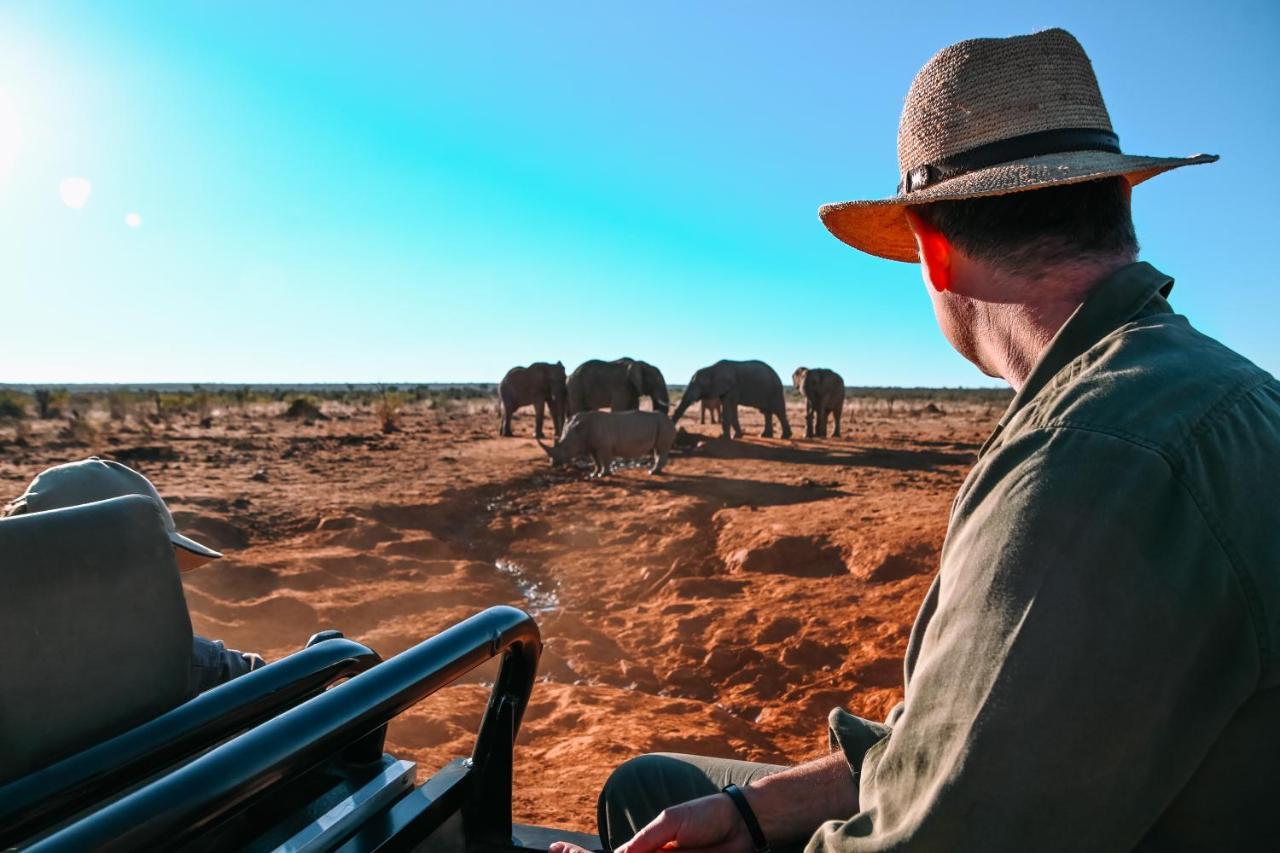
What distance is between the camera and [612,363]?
21000 mm

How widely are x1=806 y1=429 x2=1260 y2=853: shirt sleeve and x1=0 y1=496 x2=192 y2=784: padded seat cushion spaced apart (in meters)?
1.60

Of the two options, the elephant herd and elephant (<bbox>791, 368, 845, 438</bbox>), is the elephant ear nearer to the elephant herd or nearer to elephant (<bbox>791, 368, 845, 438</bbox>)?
the elephant herd

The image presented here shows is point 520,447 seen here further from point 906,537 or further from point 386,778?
point 386,778

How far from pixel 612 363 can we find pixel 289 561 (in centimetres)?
1415

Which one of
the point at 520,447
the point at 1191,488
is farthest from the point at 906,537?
the point at 520,447

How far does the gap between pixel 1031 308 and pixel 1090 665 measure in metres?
0.65

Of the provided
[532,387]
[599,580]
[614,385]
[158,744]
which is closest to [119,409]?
[532,387]

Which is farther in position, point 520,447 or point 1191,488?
point 520,447

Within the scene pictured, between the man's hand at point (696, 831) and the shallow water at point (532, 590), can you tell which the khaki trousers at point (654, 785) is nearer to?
the man's hand at point (696, 831)

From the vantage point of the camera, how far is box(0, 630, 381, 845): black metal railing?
1113 millimetres

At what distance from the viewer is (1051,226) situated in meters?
1.31

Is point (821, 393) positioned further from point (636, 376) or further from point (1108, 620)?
point (1108, 620)

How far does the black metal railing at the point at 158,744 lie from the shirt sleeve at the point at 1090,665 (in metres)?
1.16

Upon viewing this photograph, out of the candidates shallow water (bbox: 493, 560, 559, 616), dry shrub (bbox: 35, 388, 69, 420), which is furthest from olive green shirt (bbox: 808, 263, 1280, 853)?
dry shrub (bbox: 35, 388, 69, 420)
